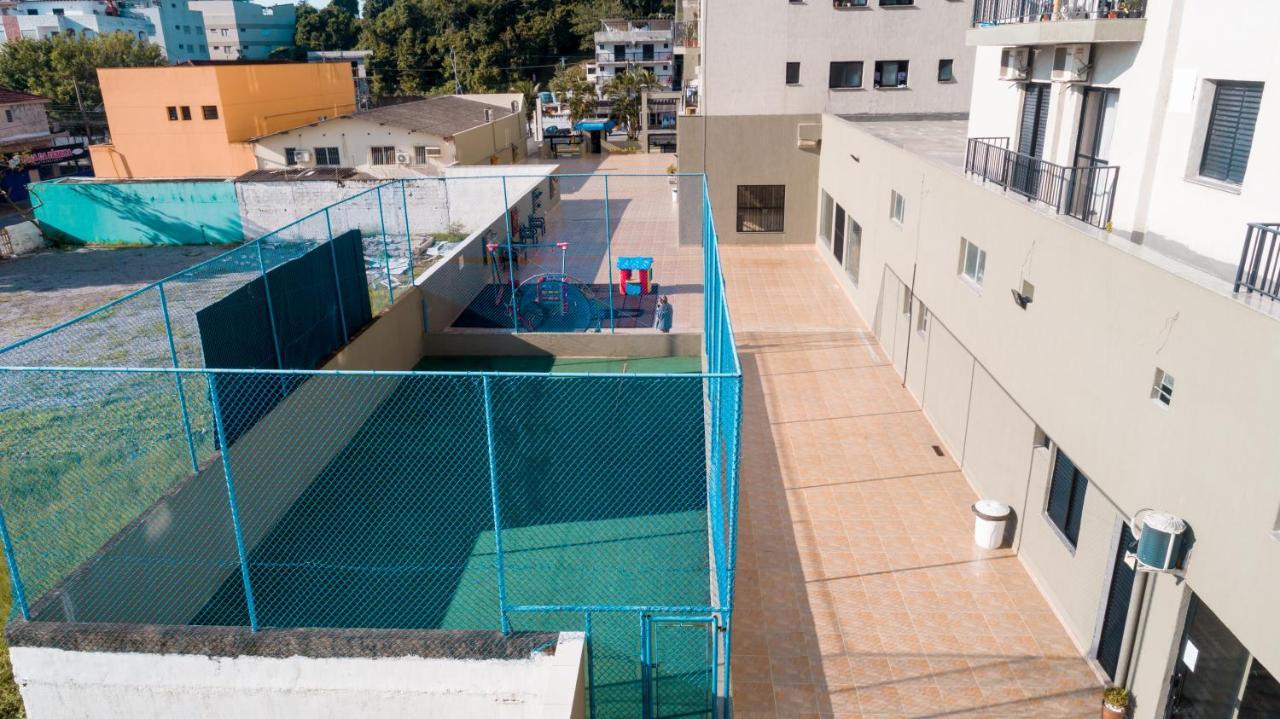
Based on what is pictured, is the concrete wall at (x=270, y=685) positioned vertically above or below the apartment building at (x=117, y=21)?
below

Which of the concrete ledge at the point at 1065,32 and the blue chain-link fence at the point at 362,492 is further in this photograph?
the concrete ledge at the point at 1065,32

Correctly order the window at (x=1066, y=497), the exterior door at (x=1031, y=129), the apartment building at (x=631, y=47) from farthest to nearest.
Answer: the apartment building at (x=631, y=47) → the exterior door at (x=1031, y=129) → the window at (x=1066, y=497)

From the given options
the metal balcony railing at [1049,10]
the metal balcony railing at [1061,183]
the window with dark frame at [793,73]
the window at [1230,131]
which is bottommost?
the metal balcony railing at [1061,183]

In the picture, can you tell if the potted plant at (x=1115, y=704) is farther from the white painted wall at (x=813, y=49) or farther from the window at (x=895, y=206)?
the white painted wall at (x=813, y=49)

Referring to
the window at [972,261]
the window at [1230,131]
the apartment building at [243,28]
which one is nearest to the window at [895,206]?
the window at [972,261]

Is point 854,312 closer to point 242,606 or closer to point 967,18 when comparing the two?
point 967,18

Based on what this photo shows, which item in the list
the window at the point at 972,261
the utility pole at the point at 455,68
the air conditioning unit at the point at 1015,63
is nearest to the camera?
the window at the point at 972,261

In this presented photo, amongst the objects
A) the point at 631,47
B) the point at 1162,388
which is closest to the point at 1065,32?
the point at 1162,388

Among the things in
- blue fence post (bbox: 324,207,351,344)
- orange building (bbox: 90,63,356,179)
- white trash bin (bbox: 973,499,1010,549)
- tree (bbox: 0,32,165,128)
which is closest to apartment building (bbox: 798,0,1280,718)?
white trash bin (bbox: 973,499,1010,549)
